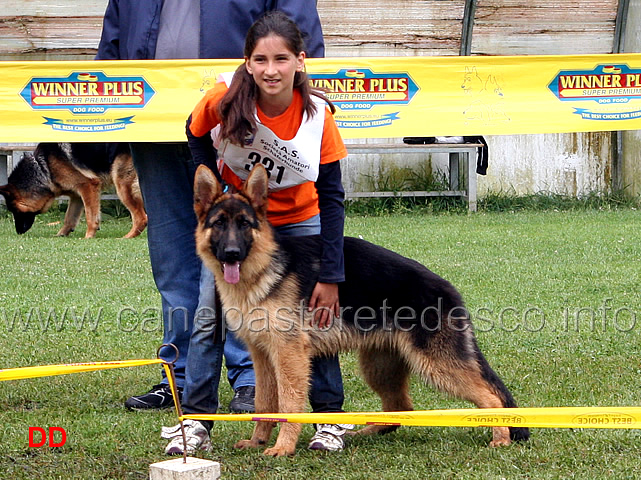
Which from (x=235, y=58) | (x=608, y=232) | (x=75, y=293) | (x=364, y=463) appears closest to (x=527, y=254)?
(x=608, y=232)

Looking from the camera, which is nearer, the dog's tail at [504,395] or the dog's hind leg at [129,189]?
the dog's tail at [504,395]

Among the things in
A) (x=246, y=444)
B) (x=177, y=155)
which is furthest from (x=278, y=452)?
(x=177, y=155)

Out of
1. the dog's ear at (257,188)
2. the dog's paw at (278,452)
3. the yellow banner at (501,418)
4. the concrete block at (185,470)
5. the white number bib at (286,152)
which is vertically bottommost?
the dog's paw at (278,452)

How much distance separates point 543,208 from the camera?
12945 millimetres

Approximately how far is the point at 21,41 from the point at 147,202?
996 centimetres

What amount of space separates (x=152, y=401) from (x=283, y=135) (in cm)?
168

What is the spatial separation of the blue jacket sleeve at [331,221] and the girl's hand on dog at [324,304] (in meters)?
→ 0.04

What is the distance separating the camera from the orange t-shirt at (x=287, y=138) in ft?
11.7

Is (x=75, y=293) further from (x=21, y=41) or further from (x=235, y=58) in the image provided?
(x=21, y=41)

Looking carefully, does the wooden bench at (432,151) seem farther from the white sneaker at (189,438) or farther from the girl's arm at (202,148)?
the white sneaker at (189,438)

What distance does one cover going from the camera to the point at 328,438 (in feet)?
12.1

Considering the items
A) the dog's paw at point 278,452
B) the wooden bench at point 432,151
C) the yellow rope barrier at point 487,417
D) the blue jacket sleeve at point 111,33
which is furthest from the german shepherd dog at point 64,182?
the yellow rope barrier at point 487,417

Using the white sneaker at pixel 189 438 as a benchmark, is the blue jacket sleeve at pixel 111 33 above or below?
above

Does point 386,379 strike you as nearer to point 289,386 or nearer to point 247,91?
point 289,386
